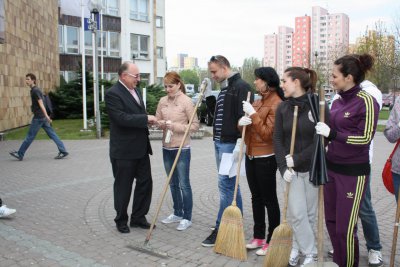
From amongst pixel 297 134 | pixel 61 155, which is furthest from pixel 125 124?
pixel 61 155

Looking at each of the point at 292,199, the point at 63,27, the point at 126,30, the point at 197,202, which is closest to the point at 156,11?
the point at 126,30

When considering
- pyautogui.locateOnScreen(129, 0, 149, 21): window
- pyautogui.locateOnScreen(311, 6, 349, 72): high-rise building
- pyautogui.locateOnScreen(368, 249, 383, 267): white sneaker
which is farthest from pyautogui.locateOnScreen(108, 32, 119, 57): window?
pyautogui.locateOnScreen(311, 6, 349, 72): high-rise building

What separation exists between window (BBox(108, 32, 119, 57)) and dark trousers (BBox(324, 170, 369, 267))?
34.8 metres

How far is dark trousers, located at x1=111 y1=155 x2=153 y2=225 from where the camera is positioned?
18.0ft

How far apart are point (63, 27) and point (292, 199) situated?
3242 centimetres

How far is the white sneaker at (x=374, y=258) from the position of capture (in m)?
4.29

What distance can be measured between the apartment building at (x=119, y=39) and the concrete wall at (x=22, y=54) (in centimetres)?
766

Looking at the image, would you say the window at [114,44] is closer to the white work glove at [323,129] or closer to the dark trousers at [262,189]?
the dark trousers at [262,189]

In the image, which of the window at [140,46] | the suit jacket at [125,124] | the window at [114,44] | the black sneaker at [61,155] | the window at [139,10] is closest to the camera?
the suit jacket at [125,124]

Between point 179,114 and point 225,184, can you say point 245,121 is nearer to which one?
point 225,184

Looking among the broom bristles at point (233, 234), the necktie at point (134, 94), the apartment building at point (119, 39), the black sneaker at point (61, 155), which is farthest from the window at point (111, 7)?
the broom bristles at point (233, 234)

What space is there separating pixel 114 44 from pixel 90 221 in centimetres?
3309

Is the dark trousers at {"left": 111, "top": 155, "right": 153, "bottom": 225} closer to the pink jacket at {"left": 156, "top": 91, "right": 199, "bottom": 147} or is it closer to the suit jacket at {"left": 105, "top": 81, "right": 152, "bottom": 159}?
the suit jacket at {"left": 105, "top": 81, "right": 152, "bottom": 159}

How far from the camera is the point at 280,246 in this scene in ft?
13.4
